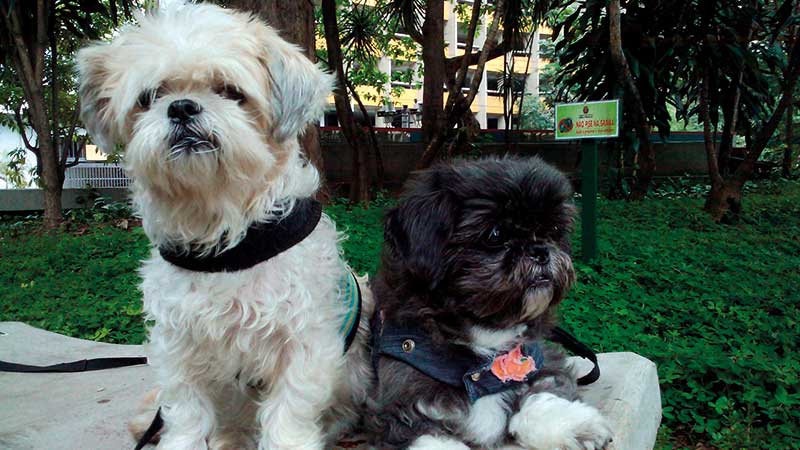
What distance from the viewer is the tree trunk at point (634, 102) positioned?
291 inches

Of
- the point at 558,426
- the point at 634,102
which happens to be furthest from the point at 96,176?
the point at 558,426

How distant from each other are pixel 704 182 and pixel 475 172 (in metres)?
14.2

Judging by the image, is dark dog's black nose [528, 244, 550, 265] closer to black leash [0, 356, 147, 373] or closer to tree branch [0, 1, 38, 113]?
black leash [0, 356, 147, 373]

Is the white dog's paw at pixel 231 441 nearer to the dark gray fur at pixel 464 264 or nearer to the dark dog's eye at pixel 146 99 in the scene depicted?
the dark gray fur at pixel 464 264

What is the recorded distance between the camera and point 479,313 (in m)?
1.92

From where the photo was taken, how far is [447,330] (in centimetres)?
201

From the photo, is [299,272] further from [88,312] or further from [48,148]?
[48,148]

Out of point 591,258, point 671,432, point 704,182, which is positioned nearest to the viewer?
point 671,432

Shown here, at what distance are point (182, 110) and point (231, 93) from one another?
0.59 ft

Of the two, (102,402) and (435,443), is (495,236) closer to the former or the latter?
(435,443)

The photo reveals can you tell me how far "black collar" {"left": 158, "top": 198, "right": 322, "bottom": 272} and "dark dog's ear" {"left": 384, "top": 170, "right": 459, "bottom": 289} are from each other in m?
0.33

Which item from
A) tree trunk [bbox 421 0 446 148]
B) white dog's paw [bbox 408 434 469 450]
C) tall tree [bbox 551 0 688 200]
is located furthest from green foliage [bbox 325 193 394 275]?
tall tree [bbox 551 0 688 200]

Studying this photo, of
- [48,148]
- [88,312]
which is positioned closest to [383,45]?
[48,148]

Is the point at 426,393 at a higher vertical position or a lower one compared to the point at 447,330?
lower
